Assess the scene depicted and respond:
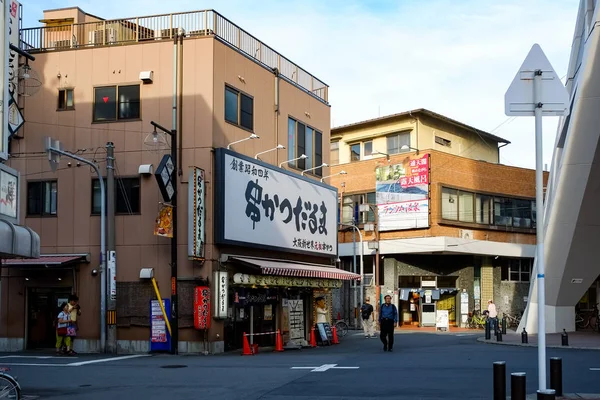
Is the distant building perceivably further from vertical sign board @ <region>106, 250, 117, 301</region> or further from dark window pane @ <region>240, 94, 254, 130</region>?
vertical sign board @ <region>106, 250, 117, 301</region>

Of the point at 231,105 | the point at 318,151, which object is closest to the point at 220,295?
the point at 231,105

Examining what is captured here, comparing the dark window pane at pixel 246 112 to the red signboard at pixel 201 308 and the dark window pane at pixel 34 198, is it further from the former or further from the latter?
the dark window pane at pixel 34 198

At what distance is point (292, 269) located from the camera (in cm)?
2777

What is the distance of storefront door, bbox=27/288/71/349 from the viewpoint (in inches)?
1064

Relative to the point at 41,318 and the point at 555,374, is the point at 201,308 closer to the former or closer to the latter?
the point at 41,318

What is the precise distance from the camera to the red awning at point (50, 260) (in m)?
25.3

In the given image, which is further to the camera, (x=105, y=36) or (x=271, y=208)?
(x=271, y=208)

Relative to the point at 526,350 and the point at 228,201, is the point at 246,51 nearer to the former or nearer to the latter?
the point at 228,201

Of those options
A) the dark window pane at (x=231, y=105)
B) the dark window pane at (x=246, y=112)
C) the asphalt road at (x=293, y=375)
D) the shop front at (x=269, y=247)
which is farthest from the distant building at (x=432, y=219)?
the asphalt road at (x=293, y=375)

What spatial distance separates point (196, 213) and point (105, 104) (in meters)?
5.70

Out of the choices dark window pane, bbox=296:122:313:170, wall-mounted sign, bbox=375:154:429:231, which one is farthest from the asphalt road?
wall-mounted sign, bbox=375:154:429:231

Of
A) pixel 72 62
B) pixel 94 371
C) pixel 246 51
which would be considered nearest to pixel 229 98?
pixel 246 51

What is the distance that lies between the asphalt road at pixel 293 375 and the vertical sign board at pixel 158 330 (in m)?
1.08

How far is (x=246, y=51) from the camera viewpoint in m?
28.4
